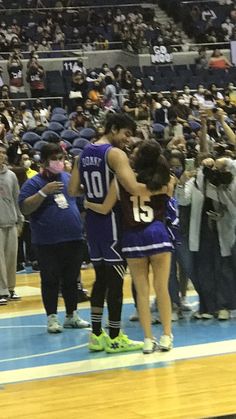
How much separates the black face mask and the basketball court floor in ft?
3.75

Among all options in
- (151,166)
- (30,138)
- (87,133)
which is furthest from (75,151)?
(151,166)

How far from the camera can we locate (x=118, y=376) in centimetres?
569

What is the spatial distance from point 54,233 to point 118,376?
1.95 meters

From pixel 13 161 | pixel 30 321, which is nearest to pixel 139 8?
pixel 13 161

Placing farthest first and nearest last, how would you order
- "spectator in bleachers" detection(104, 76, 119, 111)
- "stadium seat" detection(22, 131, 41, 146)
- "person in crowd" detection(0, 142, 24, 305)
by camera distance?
"spectator in bleachers" detection(104, 76, 119, 111) → "stadium seat" detection(22, 131, 41, 146) → "person in crowd" detection(0, 142, 24, 305)

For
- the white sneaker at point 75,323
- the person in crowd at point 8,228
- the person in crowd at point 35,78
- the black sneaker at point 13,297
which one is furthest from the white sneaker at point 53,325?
the person in crowd at point 35,78

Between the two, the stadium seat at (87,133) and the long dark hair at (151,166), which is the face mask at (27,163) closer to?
the stadium seat at (87,133)

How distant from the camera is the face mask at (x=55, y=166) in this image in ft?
24.3

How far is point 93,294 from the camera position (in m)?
6.61

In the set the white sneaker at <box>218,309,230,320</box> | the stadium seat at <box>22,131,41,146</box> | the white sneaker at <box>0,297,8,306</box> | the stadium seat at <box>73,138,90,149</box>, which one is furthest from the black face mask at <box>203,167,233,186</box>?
the stadium seat at <box>22,131,41,146</box>

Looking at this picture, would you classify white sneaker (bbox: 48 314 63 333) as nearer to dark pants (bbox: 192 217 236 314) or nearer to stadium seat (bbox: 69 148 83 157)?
dark pants (bbox: 192 217 236 314)

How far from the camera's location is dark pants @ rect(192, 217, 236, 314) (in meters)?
7.59

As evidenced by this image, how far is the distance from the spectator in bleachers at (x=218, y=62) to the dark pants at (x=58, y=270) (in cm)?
1640

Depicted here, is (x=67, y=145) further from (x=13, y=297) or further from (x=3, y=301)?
(x=3, y=301)
